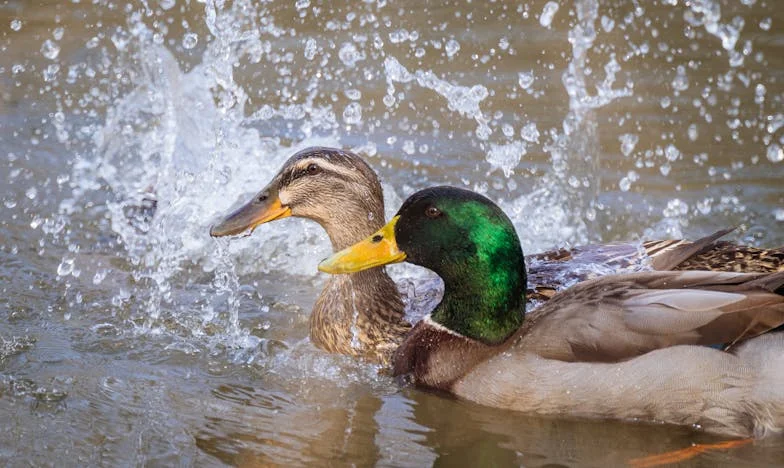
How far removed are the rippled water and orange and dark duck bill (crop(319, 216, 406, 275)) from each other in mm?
524

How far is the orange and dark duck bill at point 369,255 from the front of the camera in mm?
4926

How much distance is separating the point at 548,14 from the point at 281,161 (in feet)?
11.8

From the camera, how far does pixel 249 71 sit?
31.1 ft

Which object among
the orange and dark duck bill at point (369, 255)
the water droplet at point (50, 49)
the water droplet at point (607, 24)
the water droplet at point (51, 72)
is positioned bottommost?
the orange and dark duck bill at point (369, 255)

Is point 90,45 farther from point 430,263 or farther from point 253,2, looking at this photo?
point 430,263

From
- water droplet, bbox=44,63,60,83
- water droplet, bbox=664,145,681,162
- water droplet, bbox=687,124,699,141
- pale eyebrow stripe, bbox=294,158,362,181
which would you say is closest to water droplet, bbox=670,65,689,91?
water droplet, bbox=687,124,699,141

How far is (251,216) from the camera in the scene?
5469mm

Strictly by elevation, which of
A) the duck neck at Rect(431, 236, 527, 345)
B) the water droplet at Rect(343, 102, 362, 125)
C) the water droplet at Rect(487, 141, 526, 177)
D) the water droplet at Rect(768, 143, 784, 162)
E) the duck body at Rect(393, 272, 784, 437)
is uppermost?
the water droplet at Rect(343, 102, 362, 125)

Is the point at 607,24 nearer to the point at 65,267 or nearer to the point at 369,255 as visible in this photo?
the point at 65,267

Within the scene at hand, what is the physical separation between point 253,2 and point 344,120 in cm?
237

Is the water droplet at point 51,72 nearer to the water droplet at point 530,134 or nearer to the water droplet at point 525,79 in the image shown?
the water droplet at point 525,79

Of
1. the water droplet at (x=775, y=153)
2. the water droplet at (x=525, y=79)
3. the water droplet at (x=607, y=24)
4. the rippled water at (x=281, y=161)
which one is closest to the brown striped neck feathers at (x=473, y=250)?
the rippled water at (x=281, y=161)

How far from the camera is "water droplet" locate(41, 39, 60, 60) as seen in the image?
9884mm

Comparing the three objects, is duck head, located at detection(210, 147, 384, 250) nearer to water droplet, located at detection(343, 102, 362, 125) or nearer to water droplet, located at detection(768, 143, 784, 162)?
water droplet, located at detection(343, 102, 362, 125)
